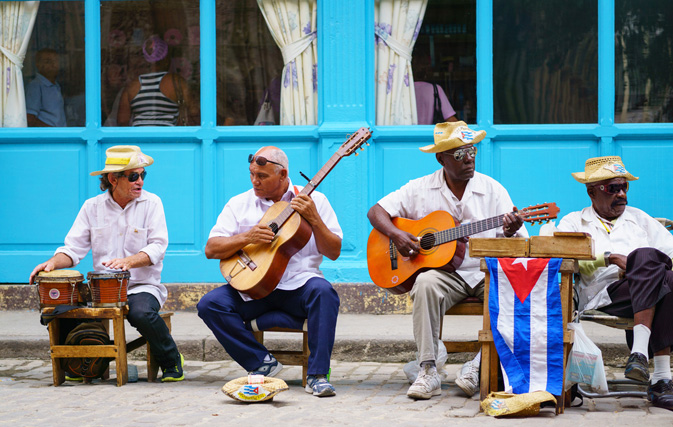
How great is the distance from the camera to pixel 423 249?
561 centimetres

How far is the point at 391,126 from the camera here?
791 centimetres

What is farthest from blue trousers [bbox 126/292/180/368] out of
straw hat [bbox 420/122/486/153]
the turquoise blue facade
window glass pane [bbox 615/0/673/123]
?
window glass pane [bbox 615/0/673/123]

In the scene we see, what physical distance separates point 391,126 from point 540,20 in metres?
1.63

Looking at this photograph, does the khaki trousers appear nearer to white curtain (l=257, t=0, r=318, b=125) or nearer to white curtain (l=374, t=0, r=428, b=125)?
white curtain (l=374, t=0, r=428, b=125)

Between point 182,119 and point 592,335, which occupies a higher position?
point 182,119

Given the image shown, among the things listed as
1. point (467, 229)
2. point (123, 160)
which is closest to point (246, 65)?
point (123, 160)

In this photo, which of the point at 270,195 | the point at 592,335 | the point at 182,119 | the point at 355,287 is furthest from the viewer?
the point at 182,119

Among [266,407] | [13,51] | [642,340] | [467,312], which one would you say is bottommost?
[266,407]

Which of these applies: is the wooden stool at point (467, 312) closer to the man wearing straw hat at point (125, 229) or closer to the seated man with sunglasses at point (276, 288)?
the seated man with sunglasses at point (276, 288)

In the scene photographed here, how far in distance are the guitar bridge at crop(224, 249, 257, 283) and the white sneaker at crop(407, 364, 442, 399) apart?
1.21 m

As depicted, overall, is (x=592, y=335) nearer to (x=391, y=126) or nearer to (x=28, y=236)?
(x=391, y=126)

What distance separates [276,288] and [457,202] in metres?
1.26

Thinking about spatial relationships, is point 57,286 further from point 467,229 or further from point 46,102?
point 46,102

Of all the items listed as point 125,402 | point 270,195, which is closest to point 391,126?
point 270,195
